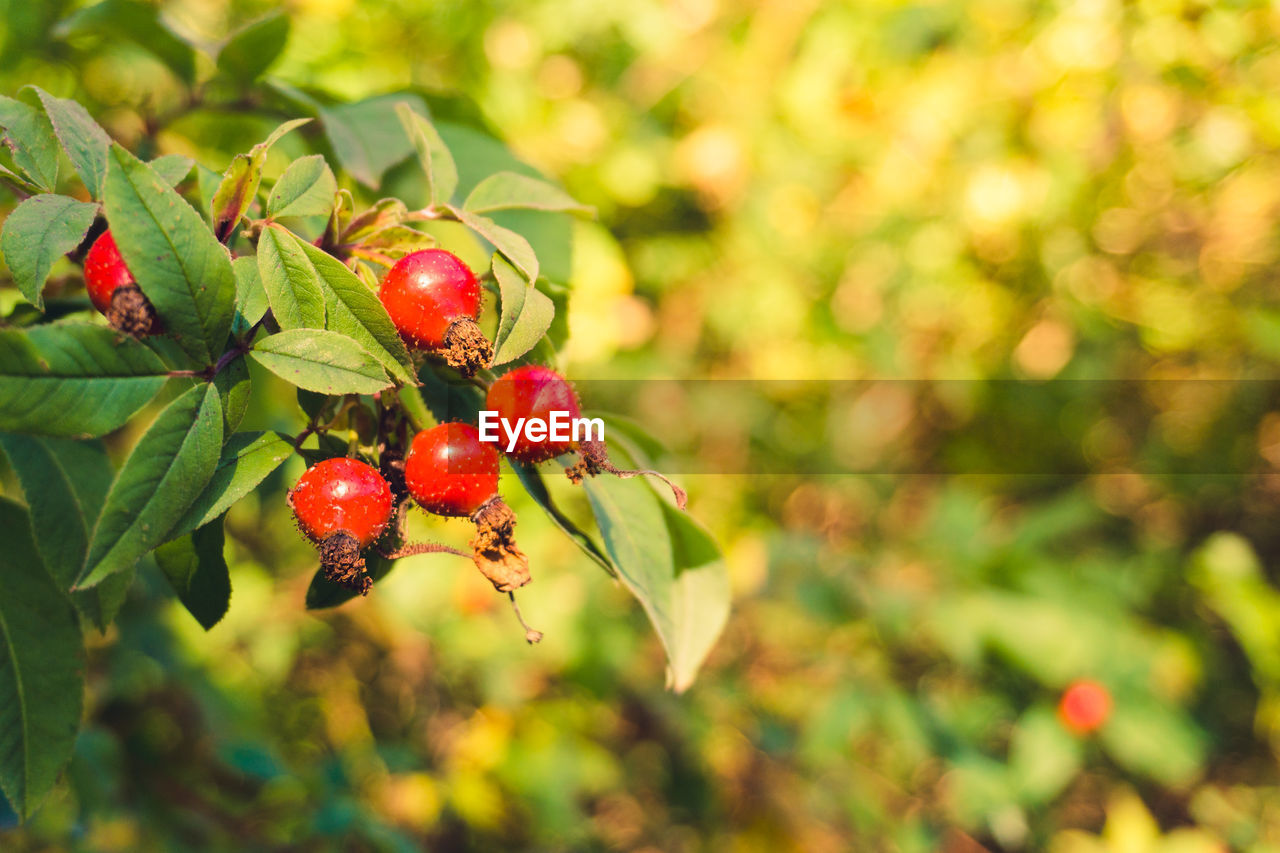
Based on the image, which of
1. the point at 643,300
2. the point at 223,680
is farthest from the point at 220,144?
the point at 643,300

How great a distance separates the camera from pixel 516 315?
1.40 feet

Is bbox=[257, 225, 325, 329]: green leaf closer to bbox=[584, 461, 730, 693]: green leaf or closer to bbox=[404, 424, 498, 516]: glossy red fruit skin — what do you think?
bbox=[404, 424, 498, 516]: glossy red fruit skin

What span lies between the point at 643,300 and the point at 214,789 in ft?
5.32

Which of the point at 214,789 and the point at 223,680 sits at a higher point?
the point at 214,789

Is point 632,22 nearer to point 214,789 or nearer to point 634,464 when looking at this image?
point 634,464

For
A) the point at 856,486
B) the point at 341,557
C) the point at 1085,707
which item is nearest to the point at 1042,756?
the point at 1085,707

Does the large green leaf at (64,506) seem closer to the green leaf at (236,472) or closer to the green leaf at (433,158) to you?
the green leaf at (236,472)

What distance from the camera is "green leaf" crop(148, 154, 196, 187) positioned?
1.66 ft

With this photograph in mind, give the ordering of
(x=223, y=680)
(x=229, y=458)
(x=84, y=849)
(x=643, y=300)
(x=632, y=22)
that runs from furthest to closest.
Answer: (x=643, y=300) < (x=632, y=22) < (x=223, y=680) < (x=84, y=849) < (x=229, y=458)

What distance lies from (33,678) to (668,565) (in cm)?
48

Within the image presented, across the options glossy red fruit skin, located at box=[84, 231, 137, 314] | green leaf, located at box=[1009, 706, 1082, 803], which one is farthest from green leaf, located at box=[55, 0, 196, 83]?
green leaf, located at box=[1009, 706, 1082, 803]

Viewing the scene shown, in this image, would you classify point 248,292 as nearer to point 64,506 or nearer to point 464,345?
point 464,345

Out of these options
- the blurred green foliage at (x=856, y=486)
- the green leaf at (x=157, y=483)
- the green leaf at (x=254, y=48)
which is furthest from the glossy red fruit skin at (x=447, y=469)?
the blurred green foliage at (x=856, y=486)

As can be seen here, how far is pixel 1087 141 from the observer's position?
7.18ft
